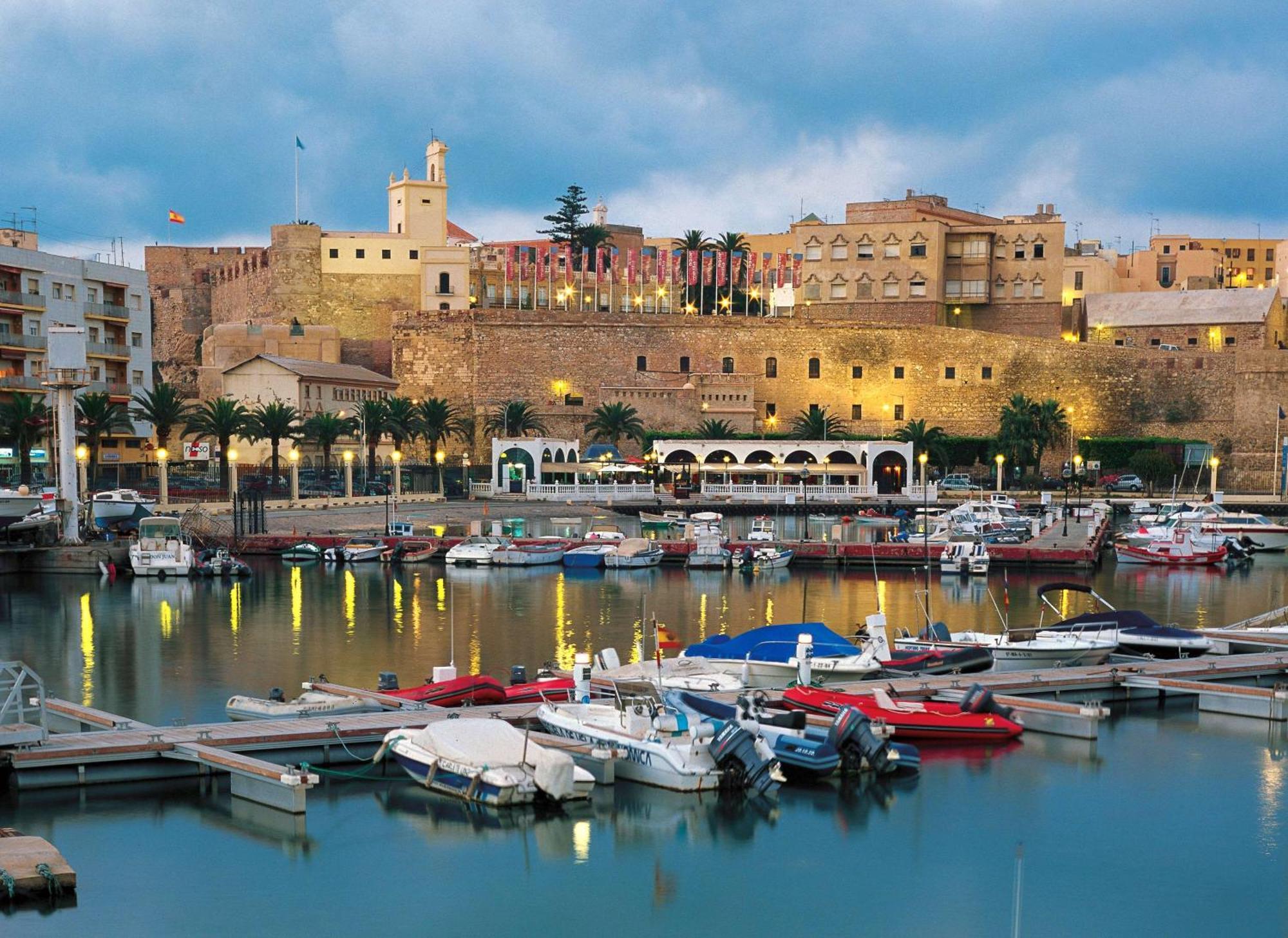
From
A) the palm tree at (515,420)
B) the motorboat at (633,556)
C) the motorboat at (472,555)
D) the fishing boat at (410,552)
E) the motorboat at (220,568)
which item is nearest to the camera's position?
the motorboat at (220,568)

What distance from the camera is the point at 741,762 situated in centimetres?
1745

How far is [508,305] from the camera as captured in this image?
79062 millimetres

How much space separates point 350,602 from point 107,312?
85.1 feet

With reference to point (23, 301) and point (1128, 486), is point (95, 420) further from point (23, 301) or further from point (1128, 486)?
point (1128, 486)

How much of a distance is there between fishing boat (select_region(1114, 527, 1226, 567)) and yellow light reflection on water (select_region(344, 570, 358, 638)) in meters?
22.8

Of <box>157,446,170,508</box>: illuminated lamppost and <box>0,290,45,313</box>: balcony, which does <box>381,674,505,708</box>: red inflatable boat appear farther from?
<box>0,290,45,313</box>: balcony

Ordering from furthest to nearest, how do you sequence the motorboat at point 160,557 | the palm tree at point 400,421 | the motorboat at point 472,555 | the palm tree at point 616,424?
the palm tree at point 616,424 < the palm tree at point 400,421 < the motorboat at point 472,555 < the motorboat at point 160,557

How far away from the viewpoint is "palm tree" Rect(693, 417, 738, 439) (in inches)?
2709

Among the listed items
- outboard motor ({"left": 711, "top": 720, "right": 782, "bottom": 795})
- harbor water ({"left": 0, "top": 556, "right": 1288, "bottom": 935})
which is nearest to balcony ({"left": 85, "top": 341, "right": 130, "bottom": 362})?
harbor water ({"left": 0, "top": 556, "right": 1288, "bottom": 935})

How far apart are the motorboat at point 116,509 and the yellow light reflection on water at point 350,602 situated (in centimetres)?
770

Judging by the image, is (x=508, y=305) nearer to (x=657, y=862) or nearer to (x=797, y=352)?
(x=797, y=352)

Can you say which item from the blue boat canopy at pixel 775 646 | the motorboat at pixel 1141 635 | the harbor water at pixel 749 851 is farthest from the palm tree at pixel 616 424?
the harbor water at pixel 749 851

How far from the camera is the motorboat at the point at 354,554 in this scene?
148ft

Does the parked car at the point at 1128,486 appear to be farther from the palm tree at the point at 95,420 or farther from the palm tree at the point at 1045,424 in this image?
the palm tree at the point at 95,420
